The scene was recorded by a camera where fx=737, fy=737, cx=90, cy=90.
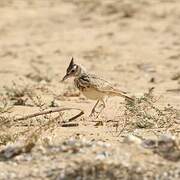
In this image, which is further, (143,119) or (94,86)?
(94,86)

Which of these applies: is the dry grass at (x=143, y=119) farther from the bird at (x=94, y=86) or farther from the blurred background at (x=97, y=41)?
the blurred background at (x=97, y=41)

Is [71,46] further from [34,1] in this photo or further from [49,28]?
[34,1]

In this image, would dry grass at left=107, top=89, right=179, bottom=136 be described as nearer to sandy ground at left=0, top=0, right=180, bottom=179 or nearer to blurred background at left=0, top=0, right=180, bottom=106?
sandy ground at left=0, top=0, right=180, bottom=179

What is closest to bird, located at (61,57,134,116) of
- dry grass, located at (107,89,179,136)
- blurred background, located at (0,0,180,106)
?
dry grass, located at (107,89,179,136)

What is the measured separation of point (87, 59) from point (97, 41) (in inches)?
69.7

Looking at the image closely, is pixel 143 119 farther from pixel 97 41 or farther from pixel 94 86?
pixel 97 41

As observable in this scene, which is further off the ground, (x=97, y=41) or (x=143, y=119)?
(x=97, y=41)

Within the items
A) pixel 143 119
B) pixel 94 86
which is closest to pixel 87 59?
pixel 94 86

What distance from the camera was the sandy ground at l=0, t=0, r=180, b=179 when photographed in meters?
6.26

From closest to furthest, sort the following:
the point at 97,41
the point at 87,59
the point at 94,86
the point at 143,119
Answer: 1. the point at 143,119
2. the point at 94,86
3. the point at 87,59
4. the point at 97,41

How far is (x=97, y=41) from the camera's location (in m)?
16.9

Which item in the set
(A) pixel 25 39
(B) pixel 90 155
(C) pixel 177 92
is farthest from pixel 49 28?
(B) pixel 90 155

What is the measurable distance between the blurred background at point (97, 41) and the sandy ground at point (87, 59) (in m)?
0.02

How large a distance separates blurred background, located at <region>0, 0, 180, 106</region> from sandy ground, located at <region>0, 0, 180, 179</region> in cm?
2
